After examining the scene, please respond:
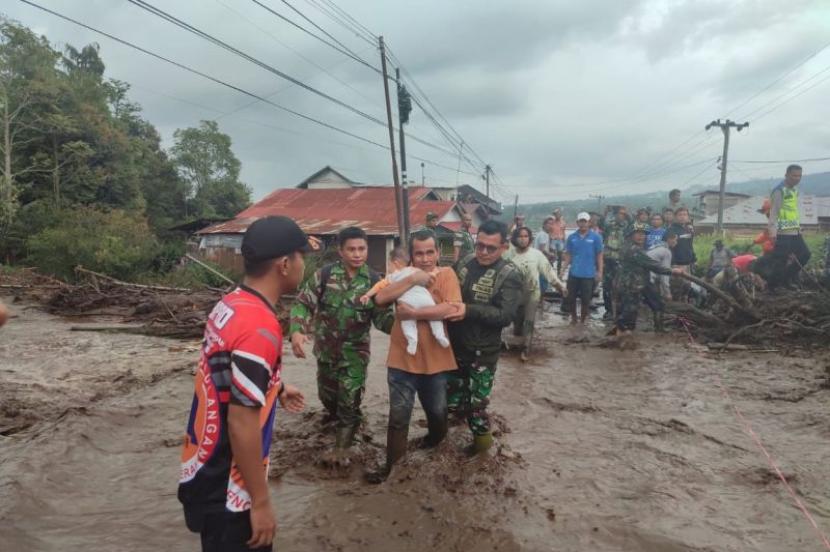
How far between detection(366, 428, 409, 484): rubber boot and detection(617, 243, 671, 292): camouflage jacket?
6.17 metres

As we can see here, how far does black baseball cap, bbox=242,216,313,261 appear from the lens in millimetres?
1917

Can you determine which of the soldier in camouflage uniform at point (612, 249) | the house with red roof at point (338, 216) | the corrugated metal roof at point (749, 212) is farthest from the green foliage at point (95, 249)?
the corrugated metal roof at point (749, 212)

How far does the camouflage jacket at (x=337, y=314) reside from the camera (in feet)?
13.9

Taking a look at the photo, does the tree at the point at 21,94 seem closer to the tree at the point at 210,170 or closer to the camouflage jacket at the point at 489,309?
the tree at the point at 210,170

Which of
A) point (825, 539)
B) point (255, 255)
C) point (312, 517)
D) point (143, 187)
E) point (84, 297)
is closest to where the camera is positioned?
point (255, 255)

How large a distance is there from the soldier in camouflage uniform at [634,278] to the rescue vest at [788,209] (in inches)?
69.8

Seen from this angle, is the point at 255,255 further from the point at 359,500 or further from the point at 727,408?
the point at 727,408

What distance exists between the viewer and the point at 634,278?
884 cm

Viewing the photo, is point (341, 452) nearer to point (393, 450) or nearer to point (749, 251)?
point (393, 450)

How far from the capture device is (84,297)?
13.3 metres

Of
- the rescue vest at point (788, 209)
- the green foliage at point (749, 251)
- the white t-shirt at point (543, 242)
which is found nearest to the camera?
the rescue vest at point (788, 209)

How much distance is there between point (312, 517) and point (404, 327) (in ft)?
4.36

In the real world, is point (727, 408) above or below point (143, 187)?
below

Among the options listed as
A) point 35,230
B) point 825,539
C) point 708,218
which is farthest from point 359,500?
point 708,218
